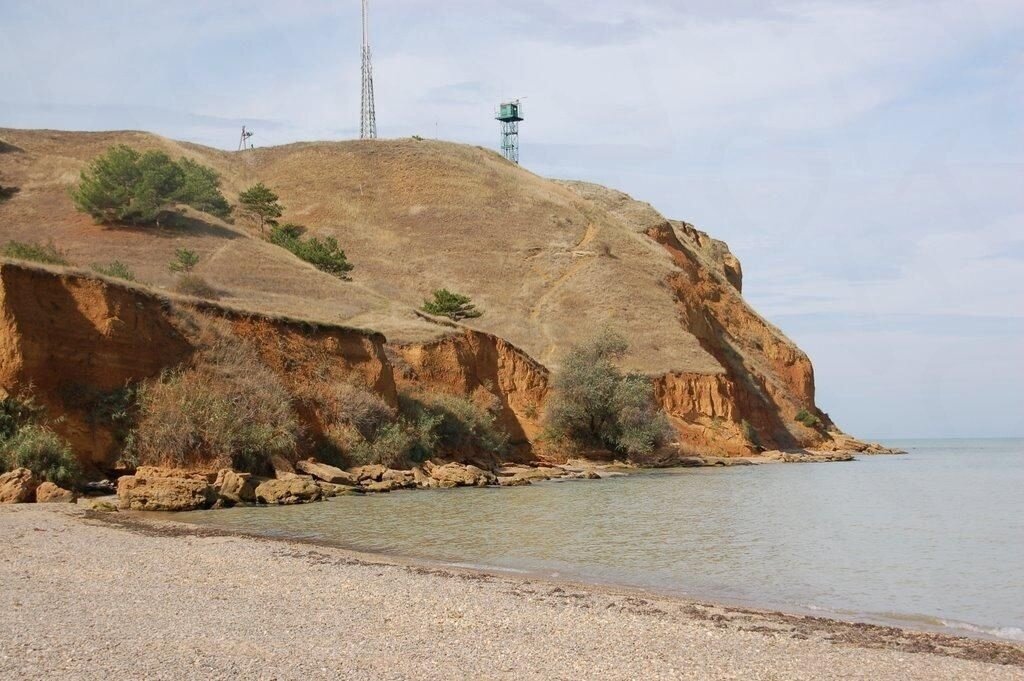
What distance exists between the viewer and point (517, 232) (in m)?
75.2

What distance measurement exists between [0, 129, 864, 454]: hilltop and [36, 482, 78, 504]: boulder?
46.9 feet

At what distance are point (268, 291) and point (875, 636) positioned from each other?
134ft

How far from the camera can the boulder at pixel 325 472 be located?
2717 centimetres

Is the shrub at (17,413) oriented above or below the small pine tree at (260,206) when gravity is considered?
below

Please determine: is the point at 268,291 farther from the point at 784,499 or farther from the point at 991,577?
the point at 991,577

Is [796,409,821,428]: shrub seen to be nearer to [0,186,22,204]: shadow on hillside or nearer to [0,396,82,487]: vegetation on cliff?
[0,396,82,487]: vegetation on cliff

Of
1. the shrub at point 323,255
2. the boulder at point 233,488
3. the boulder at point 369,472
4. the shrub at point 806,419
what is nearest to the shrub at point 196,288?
the boulder at point 369,472

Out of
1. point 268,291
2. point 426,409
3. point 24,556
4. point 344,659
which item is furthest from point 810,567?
point 268,291

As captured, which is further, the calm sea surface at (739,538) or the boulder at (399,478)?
the boulder at (399,478)

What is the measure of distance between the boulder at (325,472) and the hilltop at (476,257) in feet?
26.8

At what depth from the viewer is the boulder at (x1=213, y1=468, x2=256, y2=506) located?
22.3 meters

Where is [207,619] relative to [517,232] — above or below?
below

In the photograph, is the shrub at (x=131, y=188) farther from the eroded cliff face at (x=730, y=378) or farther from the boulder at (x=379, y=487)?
the boulder at (x=379, y=487)

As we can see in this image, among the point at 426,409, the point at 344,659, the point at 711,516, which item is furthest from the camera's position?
the point at 426,409
